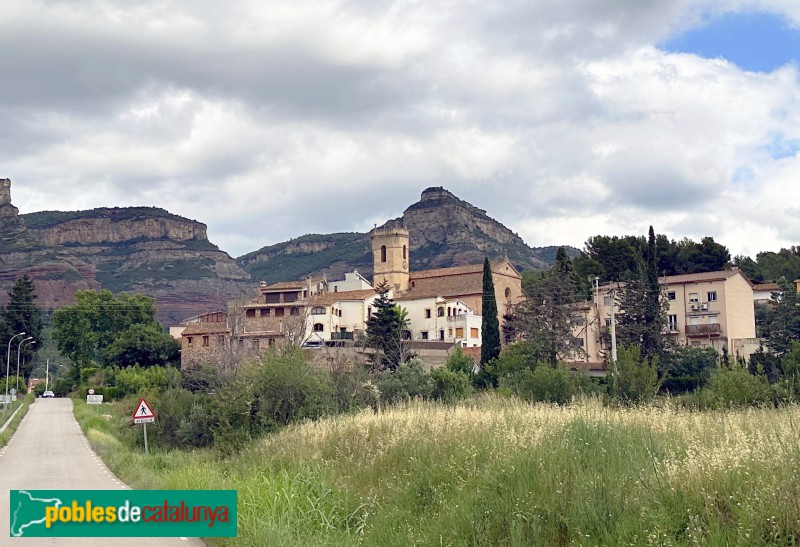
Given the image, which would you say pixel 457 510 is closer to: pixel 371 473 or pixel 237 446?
pixel 371 473

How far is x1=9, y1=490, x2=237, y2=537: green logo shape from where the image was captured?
35.7ft

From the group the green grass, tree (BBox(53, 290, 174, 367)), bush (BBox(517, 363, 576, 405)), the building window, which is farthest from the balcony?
the green grass

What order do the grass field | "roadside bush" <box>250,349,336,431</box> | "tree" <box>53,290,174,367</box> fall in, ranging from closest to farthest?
the grass field → "roadside bush" <box>250,349,336,431</box> → "tree" <box>53,290,174,367</box>

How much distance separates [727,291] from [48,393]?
245ft

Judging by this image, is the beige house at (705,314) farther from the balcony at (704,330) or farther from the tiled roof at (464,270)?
the tiled roof at (464,270)

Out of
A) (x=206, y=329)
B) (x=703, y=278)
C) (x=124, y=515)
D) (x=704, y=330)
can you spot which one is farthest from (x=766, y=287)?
(x=124, y=515)

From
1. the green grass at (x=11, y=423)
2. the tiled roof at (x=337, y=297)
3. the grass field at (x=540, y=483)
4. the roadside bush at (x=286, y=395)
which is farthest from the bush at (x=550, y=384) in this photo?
the tiled roof at (x=337, y=297)

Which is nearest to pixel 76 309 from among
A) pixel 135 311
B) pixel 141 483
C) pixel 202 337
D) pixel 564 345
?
pixel 135 311

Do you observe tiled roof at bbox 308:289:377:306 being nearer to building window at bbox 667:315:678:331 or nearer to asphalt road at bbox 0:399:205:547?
building window at bbox 667:315:678:331

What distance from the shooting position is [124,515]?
10.9 m

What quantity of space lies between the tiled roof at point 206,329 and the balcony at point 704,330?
44668 millimetres

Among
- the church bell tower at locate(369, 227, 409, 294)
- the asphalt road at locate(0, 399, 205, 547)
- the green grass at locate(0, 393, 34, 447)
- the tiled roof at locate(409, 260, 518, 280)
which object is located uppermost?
the church bell tower at locate(369, 227, 409, 294)

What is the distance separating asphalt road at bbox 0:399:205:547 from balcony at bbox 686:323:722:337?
177 ft

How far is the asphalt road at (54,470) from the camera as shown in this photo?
1086 cm
